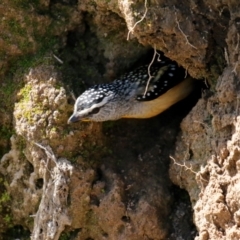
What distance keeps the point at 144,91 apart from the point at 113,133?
1.66 feet

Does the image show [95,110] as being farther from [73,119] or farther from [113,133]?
[113,133]

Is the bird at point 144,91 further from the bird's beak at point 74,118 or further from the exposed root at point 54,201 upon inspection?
the exposed root at point 54,201

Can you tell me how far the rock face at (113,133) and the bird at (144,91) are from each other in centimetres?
21

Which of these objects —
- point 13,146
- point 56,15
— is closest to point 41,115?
point 13,146

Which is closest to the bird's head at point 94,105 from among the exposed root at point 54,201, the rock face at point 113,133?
the rock face at point 113,133

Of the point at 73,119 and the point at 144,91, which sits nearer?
the point at 73,119

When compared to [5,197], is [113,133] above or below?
above

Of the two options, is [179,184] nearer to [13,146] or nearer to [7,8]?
[13,146]

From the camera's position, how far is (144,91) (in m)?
5.44

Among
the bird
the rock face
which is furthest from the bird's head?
the rock face

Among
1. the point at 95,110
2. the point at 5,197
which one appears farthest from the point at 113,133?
the point at 5,197

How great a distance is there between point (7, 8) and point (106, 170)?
1750 mm

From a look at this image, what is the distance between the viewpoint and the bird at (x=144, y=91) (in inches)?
210

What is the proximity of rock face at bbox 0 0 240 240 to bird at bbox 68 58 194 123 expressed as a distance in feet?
0.68
